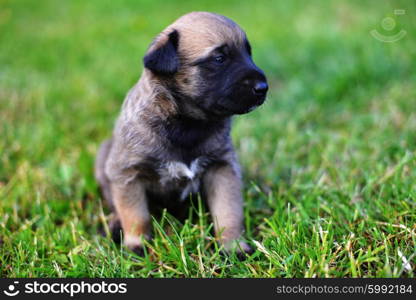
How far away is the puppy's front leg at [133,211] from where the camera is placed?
3.18m

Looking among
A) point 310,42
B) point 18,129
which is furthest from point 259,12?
point 18,129

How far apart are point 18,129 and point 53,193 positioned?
1191 mm

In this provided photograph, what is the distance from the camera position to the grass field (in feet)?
9.19

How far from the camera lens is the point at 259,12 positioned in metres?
8.68

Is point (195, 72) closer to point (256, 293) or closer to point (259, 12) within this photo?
point (256, 293)

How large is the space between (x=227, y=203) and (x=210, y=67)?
949mm

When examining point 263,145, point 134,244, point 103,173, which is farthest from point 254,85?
point 263,145

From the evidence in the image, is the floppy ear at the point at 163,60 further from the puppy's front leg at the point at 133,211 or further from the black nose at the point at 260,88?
the puppy's front leg at the point at 133,211

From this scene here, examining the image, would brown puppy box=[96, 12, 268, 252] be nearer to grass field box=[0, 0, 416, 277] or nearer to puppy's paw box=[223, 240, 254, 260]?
puppy's paw box=[223, 240, 254, 260]

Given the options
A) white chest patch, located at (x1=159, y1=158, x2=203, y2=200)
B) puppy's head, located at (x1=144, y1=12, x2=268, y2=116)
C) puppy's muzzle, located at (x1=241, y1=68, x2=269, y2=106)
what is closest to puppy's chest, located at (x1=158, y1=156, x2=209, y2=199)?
white chest patch, located at (x1=159, y1=158, x2=203, y2=200)

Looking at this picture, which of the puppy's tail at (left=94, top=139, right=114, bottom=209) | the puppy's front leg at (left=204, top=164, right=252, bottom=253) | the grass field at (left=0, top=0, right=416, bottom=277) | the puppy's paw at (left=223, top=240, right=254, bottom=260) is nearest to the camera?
the grass field at (left=0, top=0, right=416, bottom=277)

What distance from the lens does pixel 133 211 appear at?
125 inches

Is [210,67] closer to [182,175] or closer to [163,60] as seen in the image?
[163,60]

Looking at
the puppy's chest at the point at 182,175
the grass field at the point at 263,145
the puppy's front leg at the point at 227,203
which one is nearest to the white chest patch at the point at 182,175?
the puppy's chest at the point at 182,175
